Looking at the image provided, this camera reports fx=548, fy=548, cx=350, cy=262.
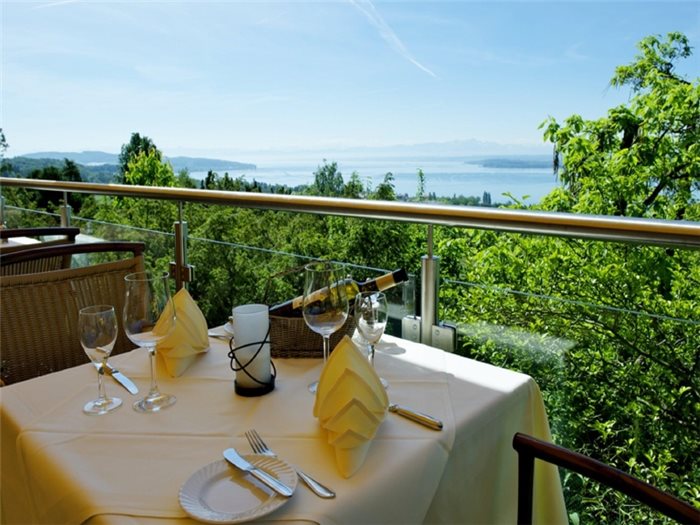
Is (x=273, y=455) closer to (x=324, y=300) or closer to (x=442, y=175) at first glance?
(x=324, y=300)

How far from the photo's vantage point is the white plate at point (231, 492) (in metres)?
0.73

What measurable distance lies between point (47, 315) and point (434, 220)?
1.18m

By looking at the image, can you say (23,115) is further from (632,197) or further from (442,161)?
(632,197)

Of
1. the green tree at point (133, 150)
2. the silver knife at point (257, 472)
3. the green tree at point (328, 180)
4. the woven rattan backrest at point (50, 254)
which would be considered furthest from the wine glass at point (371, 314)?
the green tree at point (133, 150)

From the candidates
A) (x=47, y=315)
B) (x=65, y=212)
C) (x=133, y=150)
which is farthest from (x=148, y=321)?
(x=133, y=150)

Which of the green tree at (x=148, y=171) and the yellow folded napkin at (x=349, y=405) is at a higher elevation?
the green tree at (x=148, y=171)

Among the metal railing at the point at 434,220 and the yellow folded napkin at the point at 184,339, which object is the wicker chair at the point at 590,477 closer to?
the metal railing at the point at 434,220

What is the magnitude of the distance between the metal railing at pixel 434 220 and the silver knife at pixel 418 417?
26.3 inches

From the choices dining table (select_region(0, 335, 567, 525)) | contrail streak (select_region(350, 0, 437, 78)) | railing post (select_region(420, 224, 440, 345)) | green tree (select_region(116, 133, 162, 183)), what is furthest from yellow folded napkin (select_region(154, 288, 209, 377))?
contrail streak (select_region(350, 0, 437, 78))

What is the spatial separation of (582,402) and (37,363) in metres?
1.57

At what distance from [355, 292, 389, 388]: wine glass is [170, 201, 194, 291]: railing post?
1769mm

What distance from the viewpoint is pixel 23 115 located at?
19.0 m

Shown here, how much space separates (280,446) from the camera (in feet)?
3.00

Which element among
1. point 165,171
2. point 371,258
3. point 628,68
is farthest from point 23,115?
point 628,68
